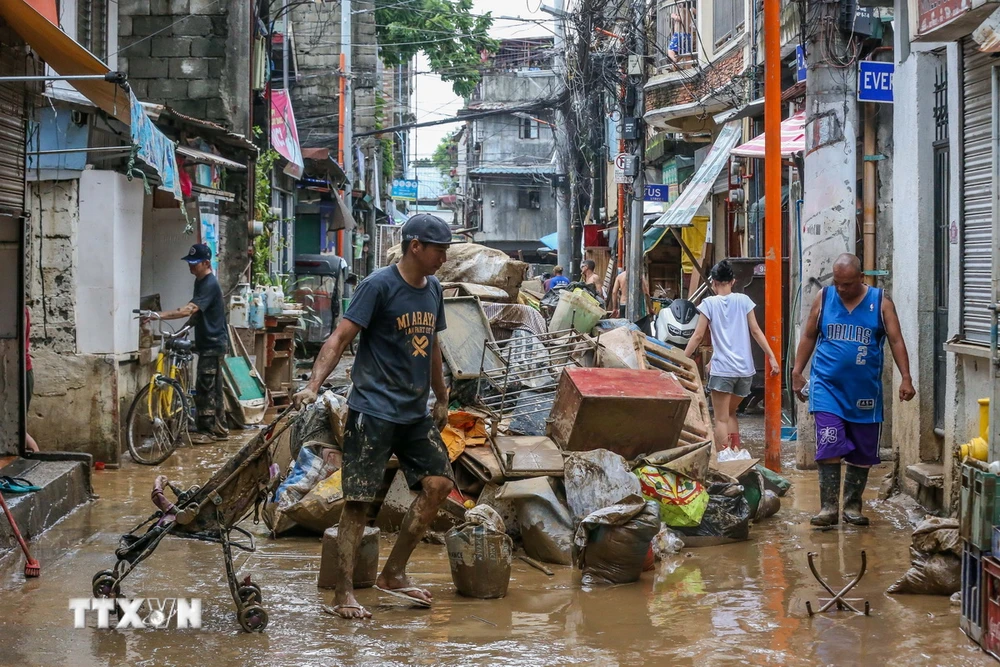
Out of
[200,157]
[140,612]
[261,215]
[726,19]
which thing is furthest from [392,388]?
[726,19]

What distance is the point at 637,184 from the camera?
2056cm

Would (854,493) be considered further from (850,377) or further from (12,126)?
(12,126)

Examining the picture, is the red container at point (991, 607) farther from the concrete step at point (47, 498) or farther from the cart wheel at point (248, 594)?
the concrete step at point (47, 498)

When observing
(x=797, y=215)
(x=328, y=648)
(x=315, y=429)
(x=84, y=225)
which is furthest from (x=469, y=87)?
(x=328, y=648)

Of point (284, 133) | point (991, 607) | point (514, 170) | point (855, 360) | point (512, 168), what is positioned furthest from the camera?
point (512, 168)

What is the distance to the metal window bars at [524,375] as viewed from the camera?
8.82m

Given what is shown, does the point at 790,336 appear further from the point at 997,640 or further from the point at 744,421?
the point at 997,640

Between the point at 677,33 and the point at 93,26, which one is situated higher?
the point at 677,33

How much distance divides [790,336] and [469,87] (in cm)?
2530

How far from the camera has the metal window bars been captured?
8.82 metres

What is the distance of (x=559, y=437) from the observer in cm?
784

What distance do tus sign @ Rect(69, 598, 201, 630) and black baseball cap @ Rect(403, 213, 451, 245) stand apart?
204cm

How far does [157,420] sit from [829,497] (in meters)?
6.16

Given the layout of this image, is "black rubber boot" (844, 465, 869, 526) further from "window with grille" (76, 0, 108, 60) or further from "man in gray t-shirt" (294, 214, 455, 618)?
"window with grille" (76, 0, 108, 60)
